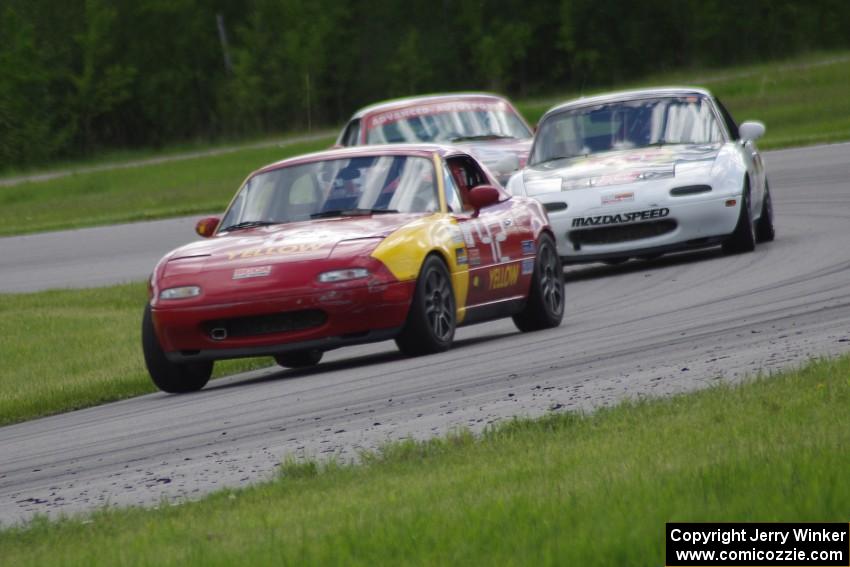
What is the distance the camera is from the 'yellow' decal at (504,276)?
11.6 metres

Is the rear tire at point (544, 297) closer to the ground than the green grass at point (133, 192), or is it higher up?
higher up

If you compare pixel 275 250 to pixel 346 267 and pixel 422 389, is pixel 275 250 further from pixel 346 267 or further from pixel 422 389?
pixel 422 389

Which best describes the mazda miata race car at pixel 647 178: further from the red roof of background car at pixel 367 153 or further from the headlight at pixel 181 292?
the headlight at pixel 181 292

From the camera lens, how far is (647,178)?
50.2 ft

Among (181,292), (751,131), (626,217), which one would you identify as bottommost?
(626,217)

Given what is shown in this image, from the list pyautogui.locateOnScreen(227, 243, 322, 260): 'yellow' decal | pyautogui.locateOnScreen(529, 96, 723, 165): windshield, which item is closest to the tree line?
pyautogui.locateOnScreen(529, 96, 723, 165): windshield

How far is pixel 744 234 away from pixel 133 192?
29.4 meters

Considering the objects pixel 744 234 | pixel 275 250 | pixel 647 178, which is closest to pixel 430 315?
pixel 275 250

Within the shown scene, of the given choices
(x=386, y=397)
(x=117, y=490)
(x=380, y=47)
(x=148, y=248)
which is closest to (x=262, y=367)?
(x=386, y=397)

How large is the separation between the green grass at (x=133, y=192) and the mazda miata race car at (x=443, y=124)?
10437mm

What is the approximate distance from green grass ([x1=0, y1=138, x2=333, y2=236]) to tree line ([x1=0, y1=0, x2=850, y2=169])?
1595 cm

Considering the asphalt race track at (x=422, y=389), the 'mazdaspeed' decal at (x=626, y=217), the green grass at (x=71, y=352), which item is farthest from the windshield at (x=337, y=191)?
the 'mazdaspeed' decal at (x=626, y=217)

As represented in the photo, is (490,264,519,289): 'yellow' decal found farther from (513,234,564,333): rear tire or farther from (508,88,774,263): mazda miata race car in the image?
(508,88,774,263): mazda miata race car

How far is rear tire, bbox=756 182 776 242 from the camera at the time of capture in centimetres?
1669
